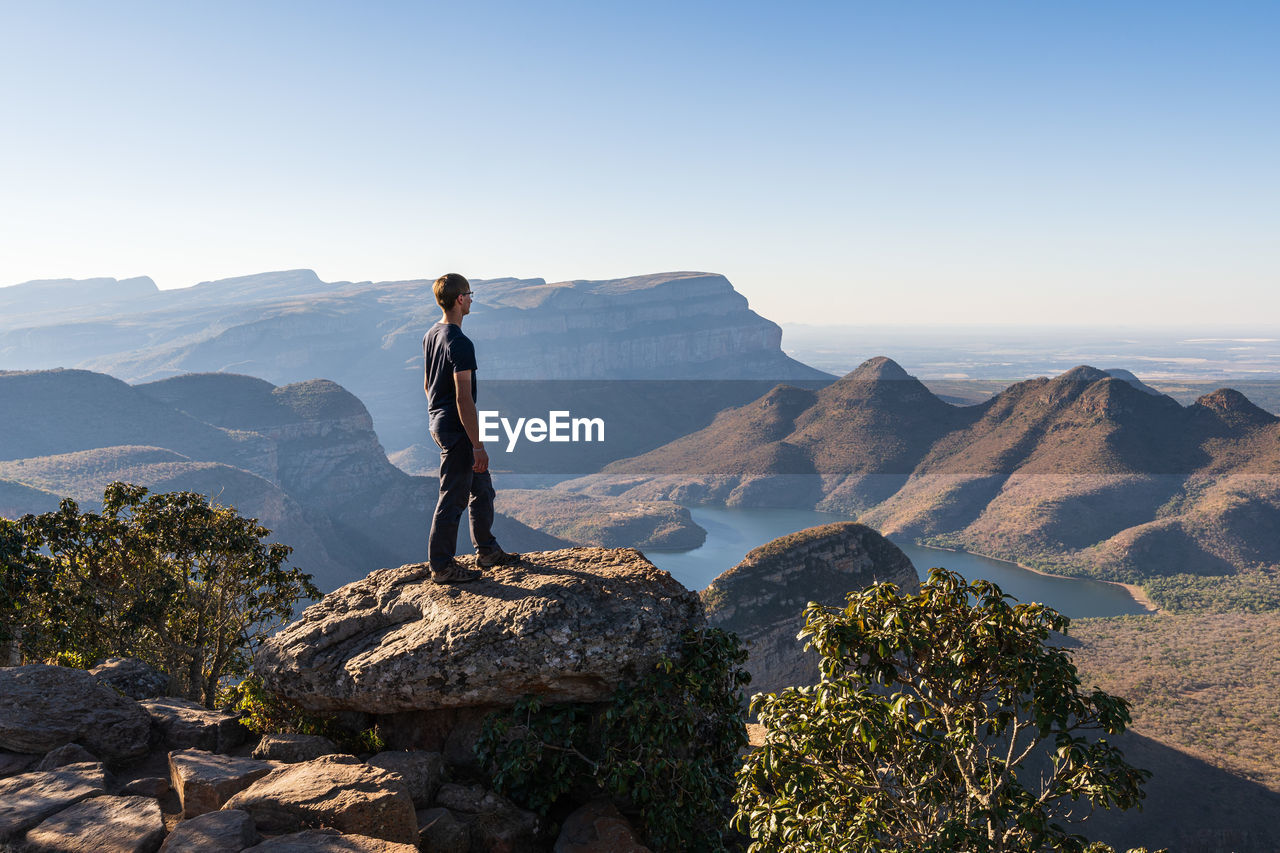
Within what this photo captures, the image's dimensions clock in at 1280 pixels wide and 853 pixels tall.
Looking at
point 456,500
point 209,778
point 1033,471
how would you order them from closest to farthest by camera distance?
point 209,778 < point 456,500 < point 1033,471

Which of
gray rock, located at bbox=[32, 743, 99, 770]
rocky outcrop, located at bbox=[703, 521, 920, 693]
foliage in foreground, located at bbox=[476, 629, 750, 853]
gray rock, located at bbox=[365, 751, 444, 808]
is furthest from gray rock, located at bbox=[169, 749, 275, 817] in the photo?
rocky outcrop, located at bbox=[703, 521, 920, 693]

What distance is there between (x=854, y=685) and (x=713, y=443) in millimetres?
174942

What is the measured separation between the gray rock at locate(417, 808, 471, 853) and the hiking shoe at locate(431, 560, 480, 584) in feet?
8.85

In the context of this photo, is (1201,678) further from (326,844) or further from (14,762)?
(14,762)

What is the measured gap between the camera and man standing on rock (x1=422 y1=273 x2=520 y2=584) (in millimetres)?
7629

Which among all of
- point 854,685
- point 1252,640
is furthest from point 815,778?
point 1252,640

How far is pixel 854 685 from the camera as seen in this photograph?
21.3 ft

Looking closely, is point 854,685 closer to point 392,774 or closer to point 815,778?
point 815,778

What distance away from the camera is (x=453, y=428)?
26.3 feet

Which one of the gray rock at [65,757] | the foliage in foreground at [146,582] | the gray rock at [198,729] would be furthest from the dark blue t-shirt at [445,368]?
the foliage in foreground at [146,582]

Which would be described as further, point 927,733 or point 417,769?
point 417,769

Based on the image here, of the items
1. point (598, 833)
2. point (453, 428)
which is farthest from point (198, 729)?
point (598, 833)

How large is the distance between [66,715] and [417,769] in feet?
13.1

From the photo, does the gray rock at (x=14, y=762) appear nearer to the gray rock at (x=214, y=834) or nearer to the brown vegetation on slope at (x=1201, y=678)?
the gray rock at (x=214, y=834)
